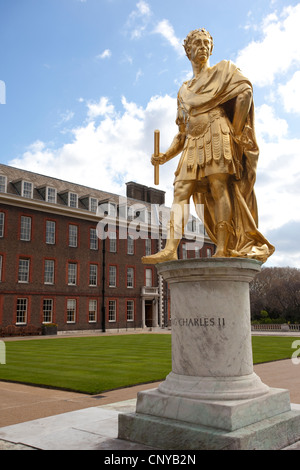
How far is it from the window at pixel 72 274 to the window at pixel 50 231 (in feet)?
9.72

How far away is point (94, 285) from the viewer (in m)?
40.4

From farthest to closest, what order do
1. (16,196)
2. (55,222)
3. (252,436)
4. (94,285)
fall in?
(94,285) < (55,222) < (16,196) < (252,436)

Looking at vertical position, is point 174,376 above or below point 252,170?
below

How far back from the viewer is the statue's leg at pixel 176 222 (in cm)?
577

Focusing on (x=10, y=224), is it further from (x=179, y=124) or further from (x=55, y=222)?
(x=179, y=124)

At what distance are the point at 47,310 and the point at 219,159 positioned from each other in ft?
108

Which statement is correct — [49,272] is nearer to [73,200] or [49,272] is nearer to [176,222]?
[73,200]

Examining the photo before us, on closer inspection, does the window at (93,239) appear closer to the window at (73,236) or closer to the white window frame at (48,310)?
the window at (73,236)

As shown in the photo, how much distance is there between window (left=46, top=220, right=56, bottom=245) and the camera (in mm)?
36844

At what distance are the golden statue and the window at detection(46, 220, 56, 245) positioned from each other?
3199 centimetres

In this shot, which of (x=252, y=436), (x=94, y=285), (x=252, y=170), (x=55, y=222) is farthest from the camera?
(x=94, y=285)

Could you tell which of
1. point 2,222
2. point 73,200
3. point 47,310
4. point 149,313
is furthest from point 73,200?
point 149,313
